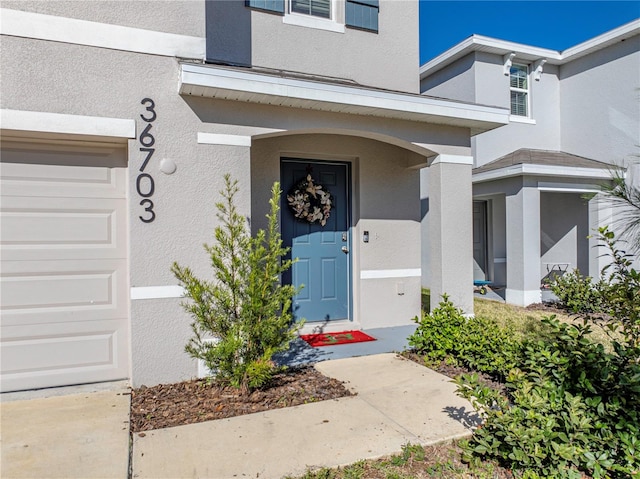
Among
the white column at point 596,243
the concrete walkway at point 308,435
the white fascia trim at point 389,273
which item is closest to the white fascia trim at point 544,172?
the white column at point 596,243

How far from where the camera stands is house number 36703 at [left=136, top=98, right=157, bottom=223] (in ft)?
13.5

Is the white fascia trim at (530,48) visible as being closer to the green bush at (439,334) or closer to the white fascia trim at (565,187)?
the white fascia trim at (565,187)

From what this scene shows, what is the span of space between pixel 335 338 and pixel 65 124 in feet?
13.0

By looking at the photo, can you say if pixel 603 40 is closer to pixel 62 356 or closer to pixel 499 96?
pixel 499 96

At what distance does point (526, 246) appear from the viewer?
8672mm

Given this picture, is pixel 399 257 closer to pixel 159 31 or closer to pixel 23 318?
pixel 159 31

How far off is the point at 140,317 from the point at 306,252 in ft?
8.52

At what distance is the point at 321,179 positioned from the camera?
6.29 metres

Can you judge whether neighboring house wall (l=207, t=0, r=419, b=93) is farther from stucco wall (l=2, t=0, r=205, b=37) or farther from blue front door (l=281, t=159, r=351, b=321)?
blue front door (l=281, t=159, r=351, b=321)

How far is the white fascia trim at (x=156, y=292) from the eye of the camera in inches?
161

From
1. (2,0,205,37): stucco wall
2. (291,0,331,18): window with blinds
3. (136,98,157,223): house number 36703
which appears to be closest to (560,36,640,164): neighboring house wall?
(291,0,331,18): window with blinds

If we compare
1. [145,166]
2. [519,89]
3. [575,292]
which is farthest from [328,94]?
[519,89]

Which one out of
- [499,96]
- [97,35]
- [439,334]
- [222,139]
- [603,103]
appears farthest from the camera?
[499,96]

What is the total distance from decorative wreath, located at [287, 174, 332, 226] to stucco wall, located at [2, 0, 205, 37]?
91.9 inches
